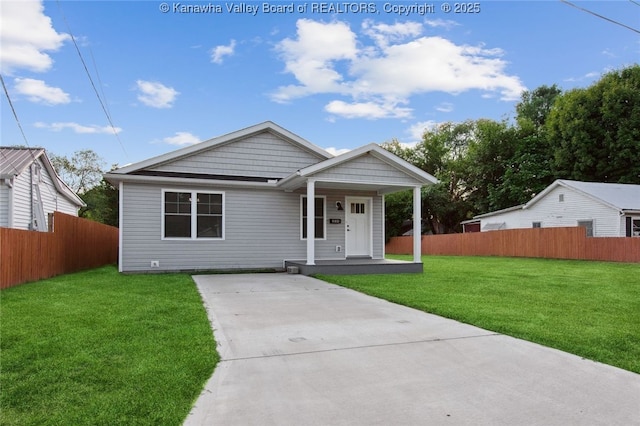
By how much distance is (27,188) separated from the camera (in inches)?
628

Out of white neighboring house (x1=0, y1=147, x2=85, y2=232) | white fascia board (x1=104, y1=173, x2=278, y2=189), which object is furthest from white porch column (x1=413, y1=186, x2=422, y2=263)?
white neighboring house (x1=0, y1=147, x2=85, y2=232)

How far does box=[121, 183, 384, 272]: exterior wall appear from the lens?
40.1 feet

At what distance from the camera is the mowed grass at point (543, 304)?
15.4 feet

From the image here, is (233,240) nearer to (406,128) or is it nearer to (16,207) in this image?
(16,207)

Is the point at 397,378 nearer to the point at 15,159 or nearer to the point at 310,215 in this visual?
the point at 310,215

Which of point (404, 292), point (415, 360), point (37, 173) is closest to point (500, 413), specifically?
point (415, 360)

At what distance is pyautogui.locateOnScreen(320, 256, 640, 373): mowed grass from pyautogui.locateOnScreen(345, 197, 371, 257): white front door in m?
3.16

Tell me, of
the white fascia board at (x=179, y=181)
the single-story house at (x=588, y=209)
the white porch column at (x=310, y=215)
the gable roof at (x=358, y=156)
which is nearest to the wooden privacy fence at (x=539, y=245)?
the single-story house at (x=588, y=209)

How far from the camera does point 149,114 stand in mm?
16422

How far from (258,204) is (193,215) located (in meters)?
1.98

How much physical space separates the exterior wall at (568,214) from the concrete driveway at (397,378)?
62.6 ft

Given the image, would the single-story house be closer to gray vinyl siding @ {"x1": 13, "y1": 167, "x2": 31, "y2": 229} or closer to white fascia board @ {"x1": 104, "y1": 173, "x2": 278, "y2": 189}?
white fascia board @ {"x1": 104, "y1": 173, "x2": 278, "y2": 189}

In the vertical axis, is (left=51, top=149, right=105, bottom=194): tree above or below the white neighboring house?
above

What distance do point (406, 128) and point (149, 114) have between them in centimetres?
3019
